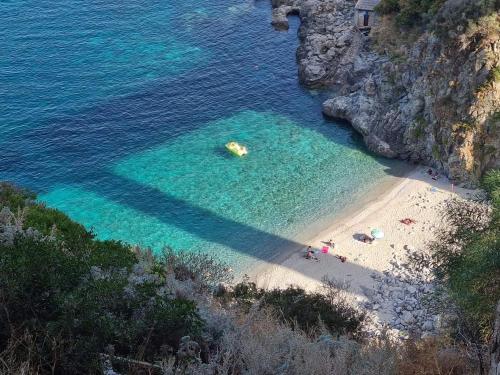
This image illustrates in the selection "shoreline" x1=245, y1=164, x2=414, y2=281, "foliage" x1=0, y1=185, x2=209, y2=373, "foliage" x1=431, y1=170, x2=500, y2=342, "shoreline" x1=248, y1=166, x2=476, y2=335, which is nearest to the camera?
"foliage" x1=0, y1=185, x2=209, y2=373

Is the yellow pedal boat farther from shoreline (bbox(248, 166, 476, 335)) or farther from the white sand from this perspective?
the white sand

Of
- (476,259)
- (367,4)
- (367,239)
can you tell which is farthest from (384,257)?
(367,4)

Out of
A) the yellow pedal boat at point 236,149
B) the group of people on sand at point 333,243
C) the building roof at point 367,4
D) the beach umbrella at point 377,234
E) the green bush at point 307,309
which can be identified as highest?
the building roof at point 367,4

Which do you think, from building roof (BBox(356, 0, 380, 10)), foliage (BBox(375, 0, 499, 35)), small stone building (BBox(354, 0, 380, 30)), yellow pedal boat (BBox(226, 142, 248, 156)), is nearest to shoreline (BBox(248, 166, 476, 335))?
yellow pedal boat (BBox(226, 142, 248, 156))

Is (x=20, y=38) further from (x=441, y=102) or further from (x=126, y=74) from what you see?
(x=441, y=102)

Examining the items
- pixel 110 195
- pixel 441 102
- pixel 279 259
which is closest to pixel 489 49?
pixel 441 102

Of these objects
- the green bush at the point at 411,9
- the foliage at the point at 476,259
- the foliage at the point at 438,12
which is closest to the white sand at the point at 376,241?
the foliage at the point at 438,12

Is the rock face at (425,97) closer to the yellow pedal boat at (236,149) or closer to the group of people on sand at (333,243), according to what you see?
the group of people on sand at (333,243)
